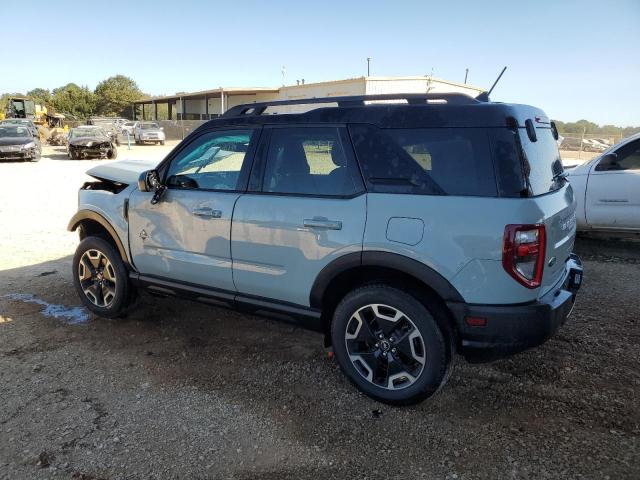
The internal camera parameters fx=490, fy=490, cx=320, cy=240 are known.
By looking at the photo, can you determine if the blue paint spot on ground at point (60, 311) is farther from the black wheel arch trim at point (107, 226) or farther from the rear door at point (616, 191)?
the rear door at point (616, 191)

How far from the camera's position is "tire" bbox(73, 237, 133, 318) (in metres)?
4.30

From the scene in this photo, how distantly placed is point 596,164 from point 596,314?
2.67 metres

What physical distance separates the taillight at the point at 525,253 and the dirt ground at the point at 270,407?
928 millimetres

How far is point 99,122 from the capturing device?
3167 cm

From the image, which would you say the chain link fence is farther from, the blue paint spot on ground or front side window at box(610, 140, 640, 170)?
the blue paint spot on ground

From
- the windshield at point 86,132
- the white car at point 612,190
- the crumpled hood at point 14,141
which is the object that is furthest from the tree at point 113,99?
the white car at point 612,190

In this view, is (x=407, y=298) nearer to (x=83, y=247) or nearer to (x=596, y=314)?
(x=596, y=314)

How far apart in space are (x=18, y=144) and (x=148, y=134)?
13788mm

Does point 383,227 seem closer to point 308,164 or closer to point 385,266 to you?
point 385,266

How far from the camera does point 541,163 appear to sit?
9.68 feet

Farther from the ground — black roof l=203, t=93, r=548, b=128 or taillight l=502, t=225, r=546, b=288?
black roof l=203, t=93, r=548, b=128

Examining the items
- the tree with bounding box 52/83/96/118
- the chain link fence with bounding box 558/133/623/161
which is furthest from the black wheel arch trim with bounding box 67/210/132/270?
the tree with bounding box 52/83/96/118

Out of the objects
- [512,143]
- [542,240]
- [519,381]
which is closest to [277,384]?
[519,381]

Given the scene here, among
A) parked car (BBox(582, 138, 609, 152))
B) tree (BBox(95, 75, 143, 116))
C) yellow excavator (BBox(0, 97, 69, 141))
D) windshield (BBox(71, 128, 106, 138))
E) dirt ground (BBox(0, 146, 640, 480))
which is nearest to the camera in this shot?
dirt ground (BBox(0, 146, 640, 480))
